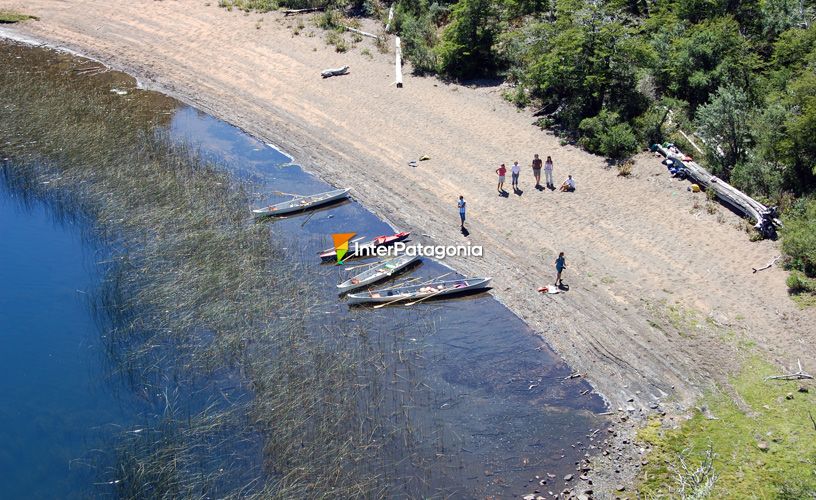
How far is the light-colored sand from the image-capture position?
23.5m

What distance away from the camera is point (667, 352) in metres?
23.1

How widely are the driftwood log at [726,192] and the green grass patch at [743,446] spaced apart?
22.8 ft

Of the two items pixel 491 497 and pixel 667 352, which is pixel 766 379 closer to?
pixel 667 352

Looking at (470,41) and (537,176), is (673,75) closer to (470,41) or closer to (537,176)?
(537,176)

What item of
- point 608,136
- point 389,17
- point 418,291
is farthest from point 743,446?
point 389,17

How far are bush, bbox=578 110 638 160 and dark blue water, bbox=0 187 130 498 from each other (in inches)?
802

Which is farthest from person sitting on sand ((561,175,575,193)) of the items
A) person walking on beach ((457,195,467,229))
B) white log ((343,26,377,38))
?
white log ((343,26,377,38))

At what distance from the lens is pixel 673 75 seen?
114 feet

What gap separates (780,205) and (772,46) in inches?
454

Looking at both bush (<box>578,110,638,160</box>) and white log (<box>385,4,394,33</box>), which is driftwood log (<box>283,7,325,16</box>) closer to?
white log (<box>385,4,394,33</box>)

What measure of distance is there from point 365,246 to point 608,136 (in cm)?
1178

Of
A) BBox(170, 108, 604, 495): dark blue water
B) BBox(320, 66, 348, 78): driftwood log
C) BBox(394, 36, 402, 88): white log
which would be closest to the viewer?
BBox(170, 108, 604, 495): dark blue water

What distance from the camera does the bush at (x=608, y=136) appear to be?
32.6 m

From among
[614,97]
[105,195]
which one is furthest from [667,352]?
[105,195]
